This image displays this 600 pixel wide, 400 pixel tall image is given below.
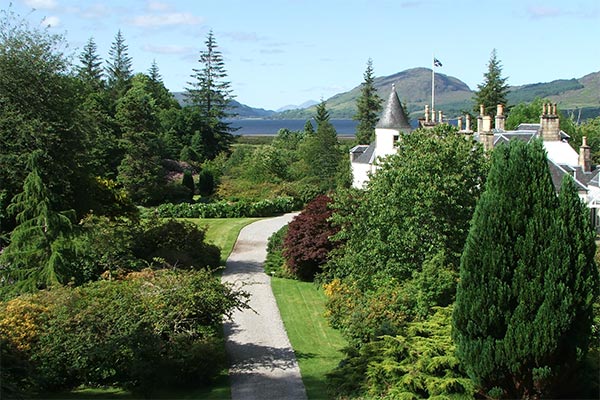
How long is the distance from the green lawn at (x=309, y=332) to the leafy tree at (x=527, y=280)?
4104 millimetres

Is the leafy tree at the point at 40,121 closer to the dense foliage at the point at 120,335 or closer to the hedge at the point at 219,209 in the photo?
the dense foliage at the point at 120,335

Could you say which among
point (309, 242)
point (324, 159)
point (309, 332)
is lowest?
point (309, 332)

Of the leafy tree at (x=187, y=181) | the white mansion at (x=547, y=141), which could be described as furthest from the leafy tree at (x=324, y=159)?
the white mansion at (x=547, y=141)

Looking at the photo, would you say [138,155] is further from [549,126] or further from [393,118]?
[549,126]

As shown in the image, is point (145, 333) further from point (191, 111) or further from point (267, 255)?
point (191, 111)

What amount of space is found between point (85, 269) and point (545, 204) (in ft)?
47.6

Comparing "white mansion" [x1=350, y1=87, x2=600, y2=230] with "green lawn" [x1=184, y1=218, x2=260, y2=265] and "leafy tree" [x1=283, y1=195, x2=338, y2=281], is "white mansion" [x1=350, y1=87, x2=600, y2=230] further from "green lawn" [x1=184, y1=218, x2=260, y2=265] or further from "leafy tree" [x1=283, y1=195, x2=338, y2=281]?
"green lawn" [x1=184, y1=218, x2=260, y2=265]

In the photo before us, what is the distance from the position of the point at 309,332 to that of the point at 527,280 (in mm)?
8664

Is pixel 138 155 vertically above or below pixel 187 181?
above

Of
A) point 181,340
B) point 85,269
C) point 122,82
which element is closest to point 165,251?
point 85,269

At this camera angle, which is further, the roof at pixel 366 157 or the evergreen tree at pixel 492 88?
the evergreen tree at pixel 492 88

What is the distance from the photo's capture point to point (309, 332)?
1847 centimetres

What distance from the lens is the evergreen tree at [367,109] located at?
203 feet

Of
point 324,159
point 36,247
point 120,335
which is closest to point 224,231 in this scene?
point 324,159
